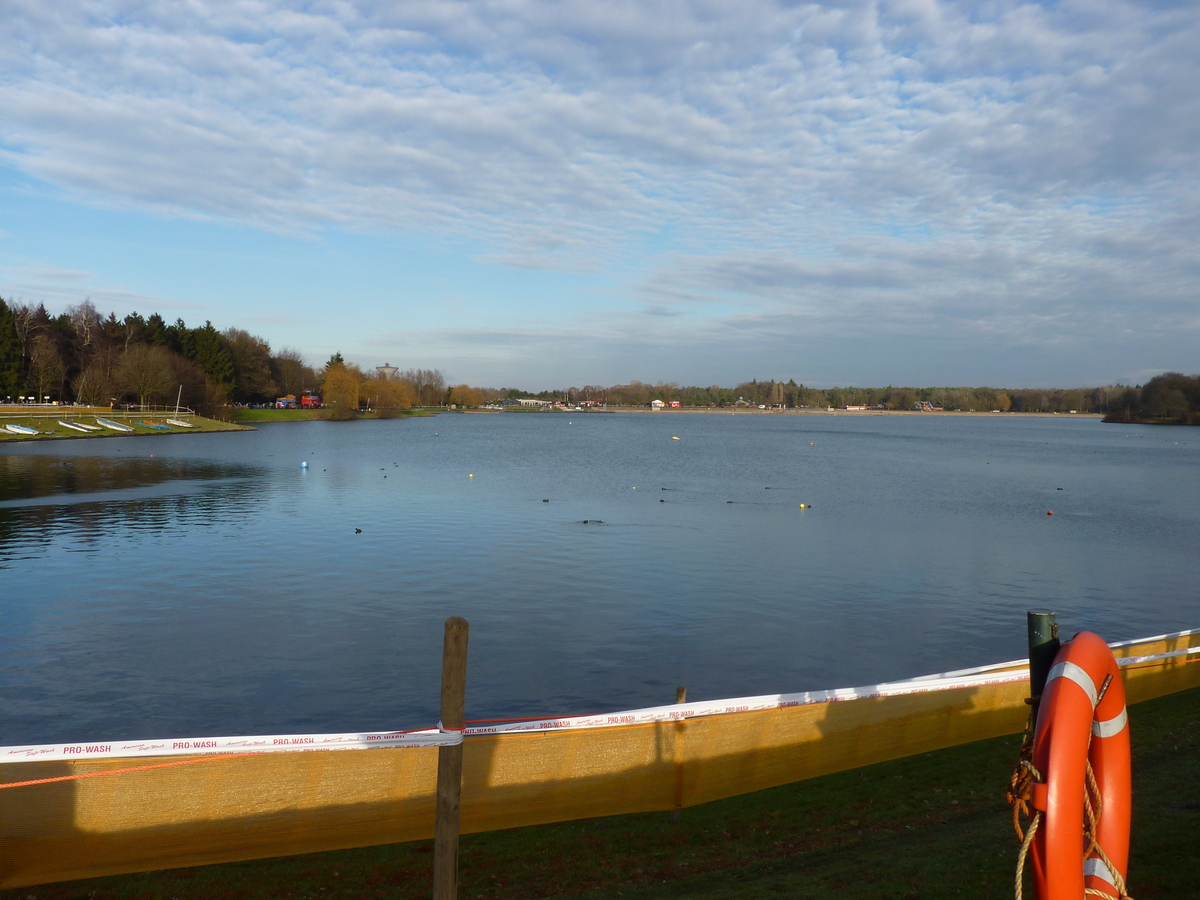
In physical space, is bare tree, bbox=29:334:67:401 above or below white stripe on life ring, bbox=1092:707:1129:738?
above

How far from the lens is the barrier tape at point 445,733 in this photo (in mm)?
7172

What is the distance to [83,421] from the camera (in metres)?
98.4

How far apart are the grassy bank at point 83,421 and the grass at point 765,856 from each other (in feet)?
307

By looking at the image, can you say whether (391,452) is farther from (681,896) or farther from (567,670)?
(681,896)

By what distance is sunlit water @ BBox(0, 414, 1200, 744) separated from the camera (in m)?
15.9

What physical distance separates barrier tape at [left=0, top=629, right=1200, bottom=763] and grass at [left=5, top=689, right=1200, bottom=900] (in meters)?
1.20

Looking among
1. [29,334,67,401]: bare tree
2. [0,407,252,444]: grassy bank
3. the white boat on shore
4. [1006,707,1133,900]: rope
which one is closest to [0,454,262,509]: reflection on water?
[0,407,252,444]: grassy bank

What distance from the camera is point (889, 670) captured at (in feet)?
57.9

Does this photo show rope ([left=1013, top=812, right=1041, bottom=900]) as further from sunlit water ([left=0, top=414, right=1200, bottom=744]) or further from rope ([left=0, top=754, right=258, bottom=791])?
sunlit water ([left=0, top=414, right=1200, bottom=744])

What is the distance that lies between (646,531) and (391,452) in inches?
2227

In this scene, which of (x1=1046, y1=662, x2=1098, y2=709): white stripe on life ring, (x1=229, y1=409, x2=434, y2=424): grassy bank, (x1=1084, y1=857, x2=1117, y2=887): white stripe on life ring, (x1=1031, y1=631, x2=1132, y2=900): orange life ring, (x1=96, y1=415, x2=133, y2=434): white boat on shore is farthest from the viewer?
(x1=229, y1=409, x2=434, y2=424): grassy bank

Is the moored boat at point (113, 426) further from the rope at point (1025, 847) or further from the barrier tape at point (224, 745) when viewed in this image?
the rope at point (1025, 847)

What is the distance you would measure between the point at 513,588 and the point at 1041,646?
2092cm

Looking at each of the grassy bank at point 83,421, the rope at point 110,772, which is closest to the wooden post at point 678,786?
the rope at point 110,772
